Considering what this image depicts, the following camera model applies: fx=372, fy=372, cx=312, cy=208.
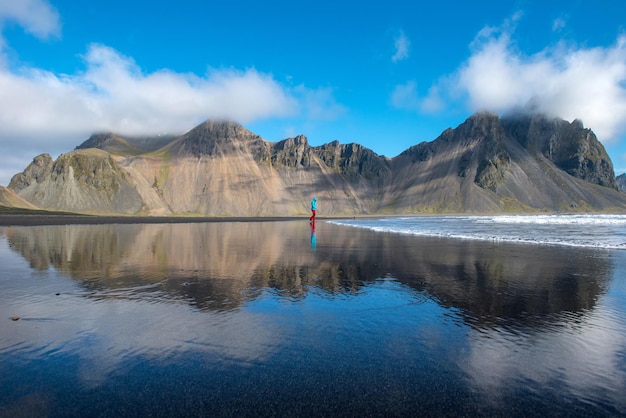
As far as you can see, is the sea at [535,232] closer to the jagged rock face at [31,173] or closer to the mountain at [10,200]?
the mountain at [10,200]

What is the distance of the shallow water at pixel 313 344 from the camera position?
5.89 m

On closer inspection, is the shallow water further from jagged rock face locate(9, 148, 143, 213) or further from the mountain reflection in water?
jagged rock face locate(9, 148, 143, 213)

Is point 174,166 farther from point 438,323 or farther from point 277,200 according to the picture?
point 438,323

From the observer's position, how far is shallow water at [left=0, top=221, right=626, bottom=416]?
589 centimetres

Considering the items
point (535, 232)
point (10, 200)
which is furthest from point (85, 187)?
point (535, 232)

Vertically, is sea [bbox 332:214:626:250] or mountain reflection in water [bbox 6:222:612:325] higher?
sea [bbox 332:214:626:250]

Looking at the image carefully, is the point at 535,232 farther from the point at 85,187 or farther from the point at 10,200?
the point at 85,187

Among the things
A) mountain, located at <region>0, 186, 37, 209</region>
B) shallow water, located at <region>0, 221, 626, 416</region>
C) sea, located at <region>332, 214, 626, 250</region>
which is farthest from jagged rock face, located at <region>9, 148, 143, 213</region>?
shallow water, located at <region>0, 221, 626, 416</region>

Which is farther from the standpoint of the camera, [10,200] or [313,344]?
[10,200]

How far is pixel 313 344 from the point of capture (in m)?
8.41

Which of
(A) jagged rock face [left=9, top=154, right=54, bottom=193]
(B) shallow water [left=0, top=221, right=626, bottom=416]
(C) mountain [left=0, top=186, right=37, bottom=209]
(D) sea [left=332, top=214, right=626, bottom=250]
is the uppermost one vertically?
(A) jagged rock face [left=9, top=154, right=54, bottom=193]

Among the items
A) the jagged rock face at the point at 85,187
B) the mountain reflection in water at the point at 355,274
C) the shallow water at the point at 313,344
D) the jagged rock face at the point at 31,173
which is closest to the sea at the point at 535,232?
the mountain reflection in water at the point at 355,274

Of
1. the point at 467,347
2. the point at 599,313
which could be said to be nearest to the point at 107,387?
the point at 467,347

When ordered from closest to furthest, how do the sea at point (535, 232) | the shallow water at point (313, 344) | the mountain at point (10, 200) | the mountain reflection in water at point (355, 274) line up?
the shallow water at point (313, 344)
the mountain reflection in water at point (355, 274)
the sea at point (535, 232)
the mountain at point (10, 200)
